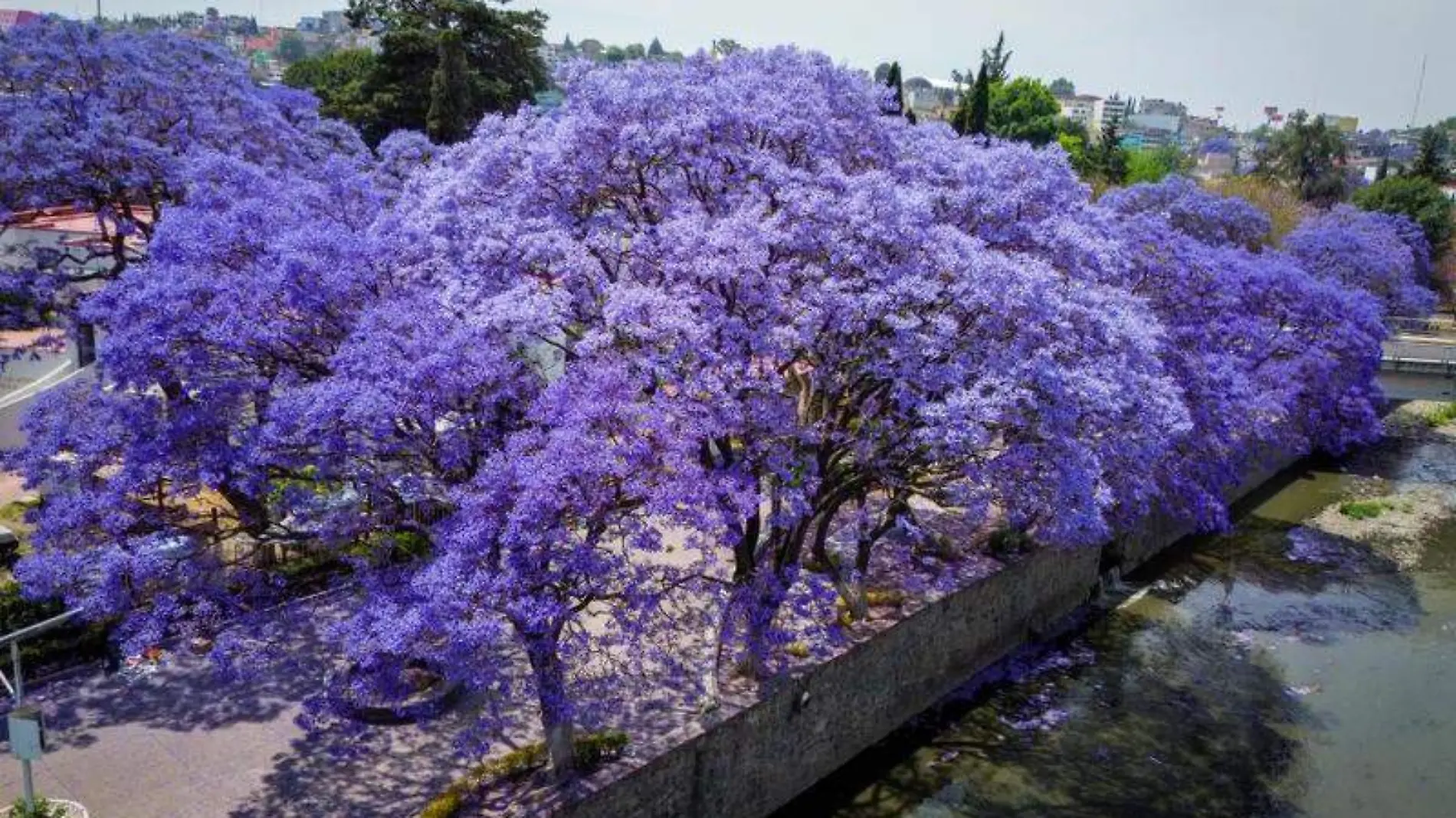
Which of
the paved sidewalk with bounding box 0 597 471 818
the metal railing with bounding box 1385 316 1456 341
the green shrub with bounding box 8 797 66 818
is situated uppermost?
the metal railing with bounding box 1385 316 1456 341

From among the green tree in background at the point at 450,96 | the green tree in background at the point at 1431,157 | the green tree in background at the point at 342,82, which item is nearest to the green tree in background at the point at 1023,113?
the green tree in background at the point at 1431,157

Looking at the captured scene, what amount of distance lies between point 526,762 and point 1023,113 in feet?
230

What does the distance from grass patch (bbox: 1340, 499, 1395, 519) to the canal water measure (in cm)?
176

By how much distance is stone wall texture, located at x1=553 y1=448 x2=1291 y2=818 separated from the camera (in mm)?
12922

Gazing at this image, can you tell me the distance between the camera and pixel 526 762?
12.6 metres

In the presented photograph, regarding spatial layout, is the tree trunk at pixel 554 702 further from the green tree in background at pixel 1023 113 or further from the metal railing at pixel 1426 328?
the green tree in background at pixel 1023 113

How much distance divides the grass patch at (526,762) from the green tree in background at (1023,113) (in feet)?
209

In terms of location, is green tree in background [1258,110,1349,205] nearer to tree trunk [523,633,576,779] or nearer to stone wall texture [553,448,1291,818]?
stone wall texture [553,448,1291,818]

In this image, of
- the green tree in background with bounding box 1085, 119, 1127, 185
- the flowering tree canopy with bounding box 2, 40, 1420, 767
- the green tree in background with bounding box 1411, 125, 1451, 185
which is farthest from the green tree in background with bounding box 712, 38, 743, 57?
the green tree in background with bounding box 1411, 125, 1451, 185

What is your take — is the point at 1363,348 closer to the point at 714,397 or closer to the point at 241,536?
the point at 714,397

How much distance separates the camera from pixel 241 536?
55.5 feet

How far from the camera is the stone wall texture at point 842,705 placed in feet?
42.4

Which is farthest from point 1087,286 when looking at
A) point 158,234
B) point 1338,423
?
point 1338,423

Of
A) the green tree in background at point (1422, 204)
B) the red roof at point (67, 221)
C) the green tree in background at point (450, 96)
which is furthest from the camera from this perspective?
the green tree in background at point (1422, 204)
